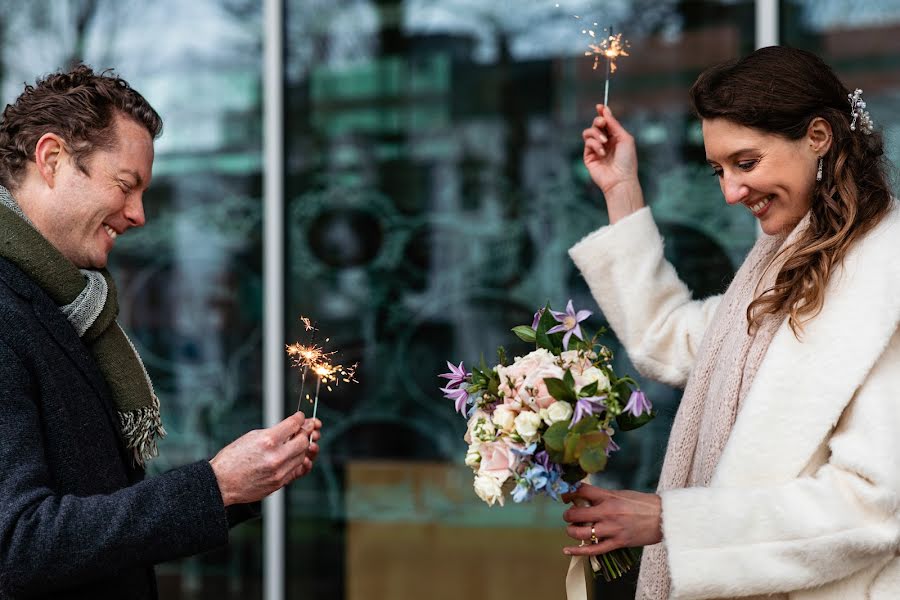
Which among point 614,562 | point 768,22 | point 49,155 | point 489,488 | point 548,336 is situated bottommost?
point 614,562

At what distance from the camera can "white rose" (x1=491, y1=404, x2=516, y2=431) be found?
1783 millimetres

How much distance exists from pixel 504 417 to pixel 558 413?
100mm

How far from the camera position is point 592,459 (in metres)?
1.70

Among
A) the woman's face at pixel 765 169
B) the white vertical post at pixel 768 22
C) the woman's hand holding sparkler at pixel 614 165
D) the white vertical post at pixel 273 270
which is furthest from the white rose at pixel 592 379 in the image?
the white vertical post at pixel 273 270

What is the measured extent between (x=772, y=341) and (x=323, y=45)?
2702 millimetres

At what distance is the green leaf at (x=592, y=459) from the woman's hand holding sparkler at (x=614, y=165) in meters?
0.84

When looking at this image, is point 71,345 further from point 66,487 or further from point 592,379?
point 592,379

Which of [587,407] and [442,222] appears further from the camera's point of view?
[442,222]

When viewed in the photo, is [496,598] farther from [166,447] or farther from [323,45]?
[323,45]

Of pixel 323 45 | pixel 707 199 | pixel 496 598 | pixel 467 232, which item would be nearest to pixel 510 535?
pixel 496 598

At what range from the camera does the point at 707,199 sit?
3.74m

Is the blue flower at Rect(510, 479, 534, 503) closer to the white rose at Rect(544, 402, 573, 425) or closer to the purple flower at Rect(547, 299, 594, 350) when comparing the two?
the white rose at Rect(544, 402, 573, 425)

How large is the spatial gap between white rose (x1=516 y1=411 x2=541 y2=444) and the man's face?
87 cm

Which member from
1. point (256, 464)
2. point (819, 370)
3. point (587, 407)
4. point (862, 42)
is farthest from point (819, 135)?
point (862, 42)
